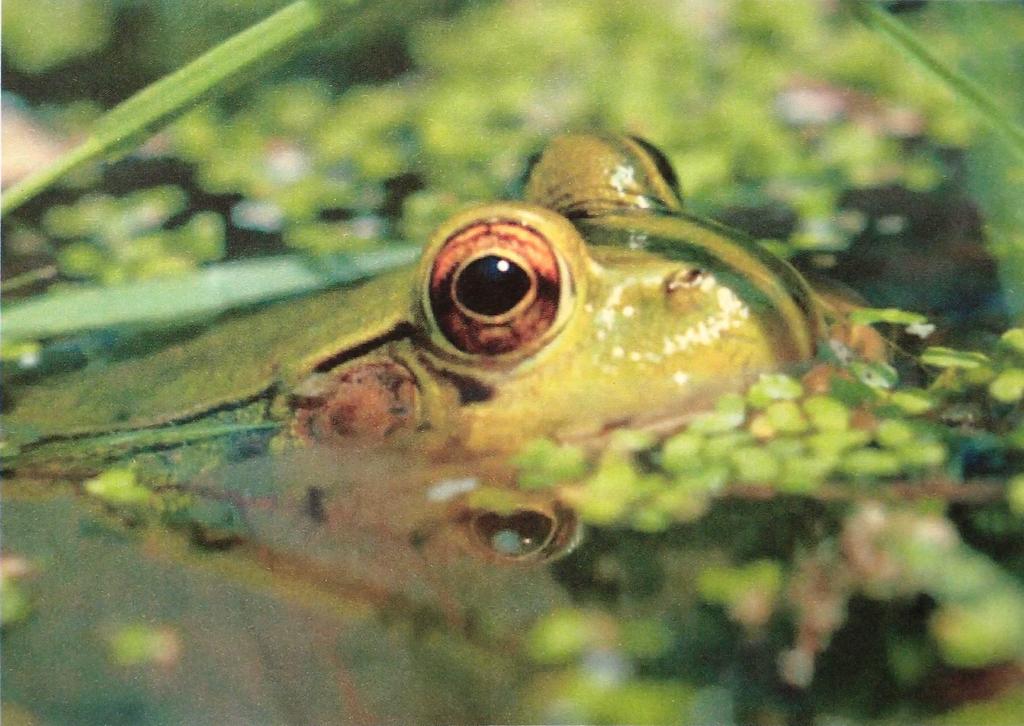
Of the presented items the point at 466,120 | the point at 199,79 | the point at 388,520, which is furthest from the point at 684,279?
the point at 466,120

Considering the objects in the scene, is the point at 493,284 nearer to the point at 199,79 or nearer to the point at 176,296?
the point at 199,79

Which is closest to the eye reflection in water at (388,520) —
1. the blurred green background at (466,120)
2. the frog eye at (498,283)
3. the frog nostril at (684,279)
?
the frog eye at (498,283)

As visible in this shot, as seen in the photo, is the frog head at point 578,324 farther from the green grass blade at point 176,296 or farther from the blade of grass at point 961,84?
the green grass blade at point 176,296

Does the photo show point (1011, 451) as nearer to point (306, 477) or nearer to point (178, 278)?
point (306, 477)

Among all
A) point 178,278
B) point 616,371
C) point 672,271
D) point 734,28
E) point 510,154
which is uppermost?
point 734,28

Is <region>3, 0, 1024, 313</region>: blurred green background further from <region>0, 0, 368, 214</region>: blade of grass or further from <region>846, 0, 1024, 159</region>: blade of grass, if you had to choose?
<region>0, 0, 368, 214</region>: blade of grass

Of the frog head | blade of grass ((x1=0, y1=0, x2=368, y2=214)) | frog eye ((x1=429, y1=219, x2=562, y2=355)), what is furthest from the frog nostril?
blade of grass ((x1=0, y1=0, x2=368, y2=214))

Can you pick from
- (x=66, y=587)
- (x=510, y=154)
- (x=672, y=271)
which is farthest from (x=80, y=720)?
(x=510, y=154)
